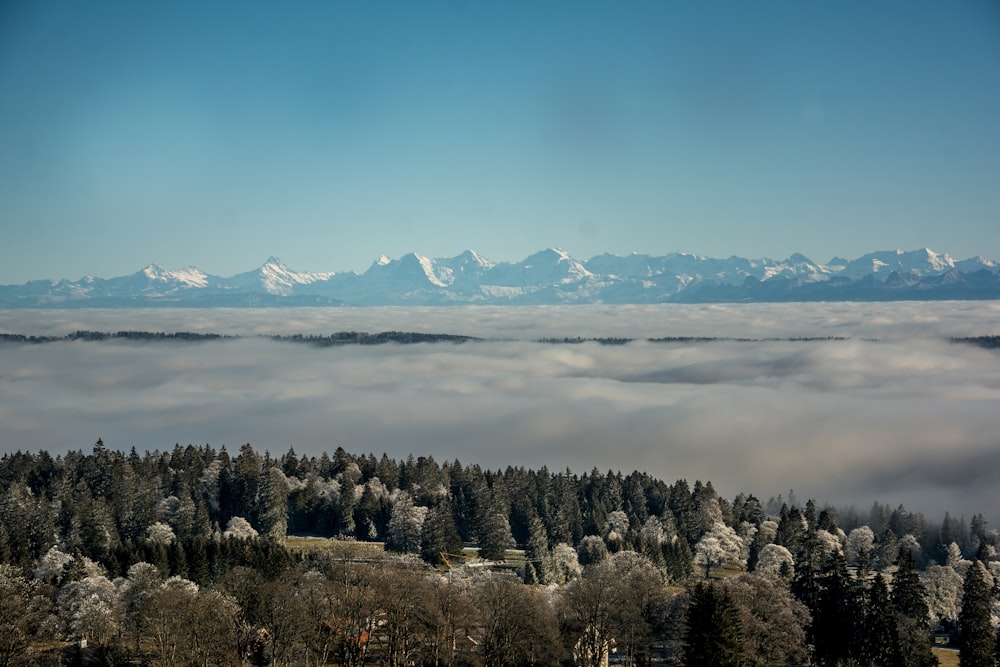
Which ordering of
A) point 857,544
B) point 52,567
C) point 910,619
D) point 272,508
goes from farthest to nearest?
point 857,544
point 272,508
point 52,567
point 910,619

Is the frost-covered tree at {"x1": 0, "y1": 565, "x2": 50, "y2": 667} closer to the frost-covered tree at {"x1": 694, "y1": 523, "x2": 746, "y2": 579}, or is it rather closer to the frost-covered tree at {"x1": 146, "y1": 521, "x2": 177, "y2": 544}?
the frost-covered tree at {"x1": 146, "y1": 521, "x2": 177, "y2": 544}

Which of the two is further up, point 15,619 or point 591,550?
point 15,619

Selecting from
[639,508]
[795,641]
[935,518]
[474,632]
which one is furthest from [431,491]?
[935,518]

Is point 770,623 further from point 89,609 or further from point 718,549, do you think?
point 89,609

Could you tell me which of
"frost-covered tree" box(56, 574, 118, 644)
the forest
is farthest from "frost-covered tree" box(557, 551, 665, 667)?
"frost-covered tree" box(56, 574, 118, 644)

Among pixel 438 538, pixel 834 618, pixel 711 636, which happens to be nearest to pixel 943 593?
pixel 834 618

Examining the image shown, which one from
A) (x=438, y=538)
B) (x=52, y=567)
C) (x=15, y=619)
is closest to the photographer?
(x=15, y=619)
